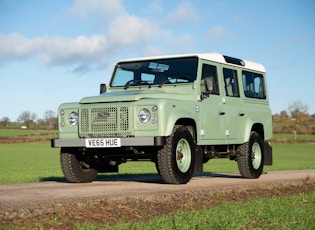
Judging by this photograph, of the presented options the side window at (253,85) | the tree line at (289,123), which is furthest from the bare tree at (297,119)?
the side window at (253,85)

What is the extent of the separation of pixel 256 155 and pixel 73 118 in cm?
485

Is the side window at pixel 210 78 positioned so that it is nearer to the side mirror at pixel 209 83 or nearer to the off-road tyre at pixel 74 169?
the side mirror at pixel 209 83

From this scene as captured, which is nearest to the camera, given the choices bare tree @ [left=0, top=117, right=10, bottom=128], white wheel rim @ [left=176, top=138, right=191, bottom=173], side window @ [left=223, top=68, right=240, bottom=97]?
white wheel rim @ [left=176, top=138, right=191, bottom=173]

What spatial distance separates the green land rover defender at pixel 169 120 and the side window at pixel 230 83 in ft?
0.07

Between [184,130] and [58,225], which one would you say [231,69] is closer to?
[184,130]

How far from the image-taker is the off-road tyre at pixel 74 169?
1099cm

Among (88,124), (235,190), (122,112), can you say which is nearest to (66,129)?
(88,124)

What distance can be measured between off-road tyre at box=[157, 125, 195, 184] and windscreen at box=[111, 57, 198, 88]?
134 centimetres

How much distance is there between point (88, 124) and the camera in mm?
10258

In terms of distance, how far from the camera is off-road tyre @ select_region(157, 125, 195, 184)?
979cm

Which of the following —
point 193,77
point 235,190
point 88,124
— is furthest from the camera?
point 193,77

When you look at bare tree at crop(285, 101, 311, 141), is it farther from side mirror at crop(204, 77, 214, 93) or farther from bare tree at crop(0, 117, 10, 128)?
side mirror at crop(204, 77, 214, 93)

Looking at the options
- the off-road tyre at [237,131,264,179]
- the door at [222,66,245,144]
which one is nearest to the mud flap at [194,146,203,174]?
the door at [222,66,245,144]

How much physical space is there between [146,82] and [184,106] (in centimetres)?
143
